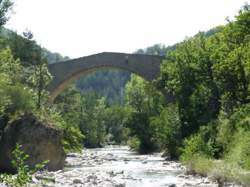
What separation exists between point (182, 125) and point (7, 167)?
40.4 feet

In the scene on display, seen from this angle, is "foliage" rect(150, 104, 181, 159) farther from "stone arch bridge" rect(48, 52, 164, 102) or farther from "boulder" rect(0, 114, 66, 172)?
"boulder" rect(0, 114, 66, 172)

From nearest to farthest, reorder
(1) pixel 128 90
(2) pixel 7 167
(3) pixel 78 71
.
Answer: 1. (2) pixel 7 167
2. (3) pixel 78 71
3. (1) pixel 128 90

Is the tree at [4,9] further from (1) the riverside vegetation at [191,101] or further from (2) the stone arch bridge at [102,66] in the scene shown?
(2) the stone arch bridge at [102,66]

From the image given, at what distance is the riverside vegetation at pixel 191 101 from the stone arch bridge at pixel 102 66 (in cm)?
134

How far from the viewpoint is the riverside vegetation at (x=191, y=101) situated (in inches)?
741

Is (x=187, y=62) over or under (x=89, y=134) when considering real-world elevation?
over

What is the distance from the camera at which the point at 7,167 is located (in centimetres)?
1795

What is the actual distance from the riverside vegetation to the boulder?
59 cm

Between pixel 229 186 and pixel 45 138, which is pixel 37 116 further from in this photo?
pixel 229 186

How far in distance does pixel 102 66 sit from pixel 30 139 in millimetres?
20350

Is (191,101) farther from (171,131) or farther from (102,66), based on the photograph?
(102,66)

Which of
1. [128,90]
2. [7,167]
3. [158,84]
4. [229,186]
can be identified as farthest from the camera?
[128,90]

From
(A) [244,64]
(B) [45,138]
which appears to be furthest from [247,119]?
(B) [45,138]

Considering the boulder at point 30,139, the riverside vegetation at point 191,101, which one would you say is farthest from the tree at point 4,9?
the boulder at point 30,139
